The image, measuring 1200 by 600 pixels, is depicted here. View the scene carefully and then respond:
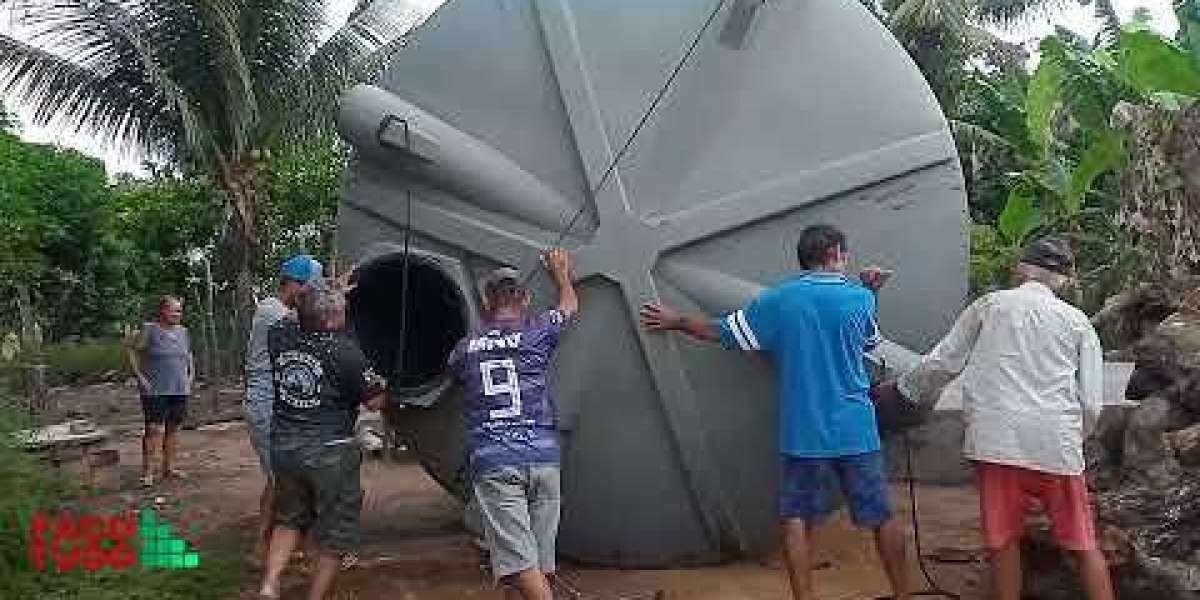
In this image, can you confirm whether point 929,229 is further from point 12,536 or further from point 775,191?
point 12,536

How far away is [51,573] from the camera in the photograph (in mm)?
5184

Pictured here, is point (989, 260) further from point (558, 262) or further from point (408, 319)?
point (558, 262)

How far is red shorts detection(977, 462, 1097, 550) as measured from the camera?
4.11m

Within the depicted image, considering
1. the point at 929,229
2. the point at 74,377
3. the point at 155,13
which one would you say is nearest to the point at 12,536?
the point at 929,229

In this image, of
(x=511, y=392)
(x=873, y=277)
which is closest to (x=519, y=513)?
(x=511, y=392)

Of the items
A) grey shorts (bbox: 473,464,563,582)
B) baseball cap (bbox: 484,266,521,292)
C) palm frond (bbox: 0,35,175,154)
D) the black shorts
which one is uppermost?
palm frond (bbox: 0,35,175,154)

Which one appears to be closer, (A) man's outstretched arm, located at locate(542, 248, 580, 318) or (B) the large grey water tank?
(A) man's outstretched arm, located at locate(542, 248, 580, 318)

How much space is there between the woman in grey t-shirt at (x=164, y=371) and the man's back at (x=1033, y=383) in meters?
6.29

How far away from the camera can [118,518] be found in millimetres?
6348

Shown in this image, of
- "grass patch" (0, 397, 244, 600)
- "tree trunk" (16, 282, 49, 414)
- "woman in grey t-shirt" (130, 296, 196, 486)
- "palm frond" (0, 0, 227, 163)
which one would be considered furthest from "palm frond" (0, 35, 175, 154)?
"grass patch" (0, 397, 244, 600)

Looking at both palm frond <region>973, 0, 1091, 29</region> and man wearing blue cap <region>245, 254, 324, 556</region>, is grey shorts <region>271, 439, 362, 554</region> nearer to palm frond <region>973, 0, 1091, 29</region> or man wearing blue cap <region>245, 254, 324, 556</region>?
man wearing blue cap <region>245, 254, 324, 556</region>

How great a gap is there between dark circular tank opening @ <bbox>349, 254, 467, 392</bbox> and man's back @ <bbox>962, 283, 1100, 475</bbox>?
6.18 ft

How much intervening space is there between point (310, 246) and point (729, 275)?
49.9 ft

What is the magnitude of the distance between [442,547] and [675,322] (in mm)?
2122
